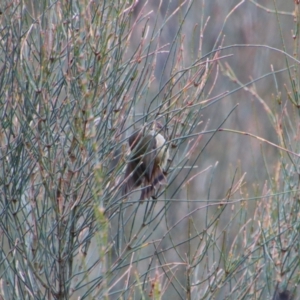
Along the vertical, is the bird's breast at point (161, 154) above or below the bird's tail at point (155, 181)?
above

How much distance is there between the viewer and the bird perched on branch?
3766mm

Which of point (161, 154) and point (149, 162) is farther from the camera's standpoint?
point (161, 154)

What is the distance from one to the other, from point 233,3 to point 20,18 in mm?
7480

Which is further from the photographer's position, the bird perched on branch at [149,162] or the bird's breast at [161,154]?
the bird's breast at [161,154]

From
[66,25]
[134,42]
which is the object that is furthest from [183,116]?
[134,42]

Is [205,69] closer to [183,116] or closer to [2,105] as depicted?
[183,116]

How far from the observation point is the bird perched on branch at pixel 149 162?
3766 mm

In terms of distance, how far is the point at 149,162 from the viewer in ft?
12.5

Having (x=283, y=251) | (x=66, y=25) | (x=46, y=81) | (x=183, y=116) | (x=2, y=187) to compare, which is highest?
(x=66, y=25)

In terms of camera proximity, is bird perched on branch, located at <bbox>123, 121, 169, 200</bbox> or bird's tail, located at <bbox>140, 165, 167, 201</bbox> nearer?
bird perched on branch, located at <bbox>123, 121, 169, 200</bbox>

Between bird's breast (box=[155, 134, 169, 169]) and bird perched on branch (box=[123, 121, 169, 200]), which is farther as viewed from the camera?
bird's breast (box=[155, 134, 169, 169])

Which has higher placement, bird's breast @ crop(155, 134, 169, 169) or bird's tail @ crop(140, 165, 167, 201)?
bird's breast @ crop(155, 134, 169, 169)

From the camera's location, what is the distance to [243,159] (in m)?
10.8

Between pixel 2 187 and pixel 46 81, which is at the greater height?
pixel 46 81
